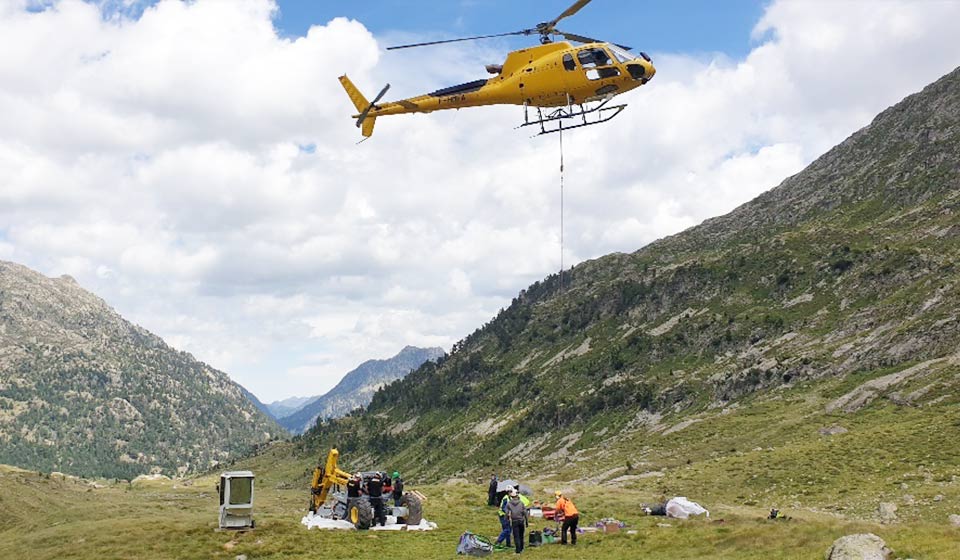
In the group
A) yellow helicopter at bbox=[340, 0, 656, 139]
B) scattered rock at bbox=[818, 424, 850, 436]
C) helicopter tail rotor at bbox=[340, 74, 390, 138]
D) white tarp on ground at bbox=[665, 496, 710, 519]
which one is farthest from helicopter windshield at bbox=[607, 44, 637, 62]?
scattered rock at bbox=[818, 424, 850, 436]

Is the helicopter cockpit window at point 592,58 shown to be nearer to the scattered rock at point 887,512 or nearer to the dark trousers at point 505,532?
the dark trousers at point 505,532

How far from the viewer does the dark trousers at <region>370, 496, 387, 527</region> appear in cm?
3225

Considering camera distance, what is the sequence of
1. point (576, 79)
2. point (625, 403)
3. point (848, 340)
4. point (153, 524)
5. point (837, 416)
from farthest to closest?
point (625, 403), point (848, 340), point (837, 416), point (576, 79), point (153, 524)

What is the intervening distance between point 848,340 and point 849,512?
70530 millimetres

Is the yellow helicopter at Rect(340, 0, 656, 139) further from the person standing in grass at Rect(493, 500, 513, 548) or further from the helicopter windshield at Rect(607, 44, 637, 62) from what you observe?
the person standing in grass at Rect(493, 500, 513, 548)

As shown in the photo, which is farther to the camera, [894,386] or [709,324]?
[709,324]

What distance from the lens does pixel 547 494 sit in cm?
4569

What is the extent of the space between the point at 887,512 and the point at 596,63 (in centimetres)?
2871

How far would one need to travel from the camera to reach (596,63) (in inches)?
1681

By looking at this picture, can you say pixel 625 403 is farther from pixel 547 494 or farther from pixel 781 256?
pixel 547 494

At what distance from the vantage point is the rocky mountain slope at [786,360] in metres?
56.3

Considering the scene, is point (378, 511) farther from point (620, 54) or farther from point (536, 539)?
point (620, 54)

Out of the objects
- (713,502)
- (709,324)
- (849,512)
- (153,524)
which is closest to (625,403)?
(709,324)

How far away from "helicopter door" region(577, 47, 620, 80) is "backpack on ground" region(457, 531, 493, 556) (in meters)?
27.9
